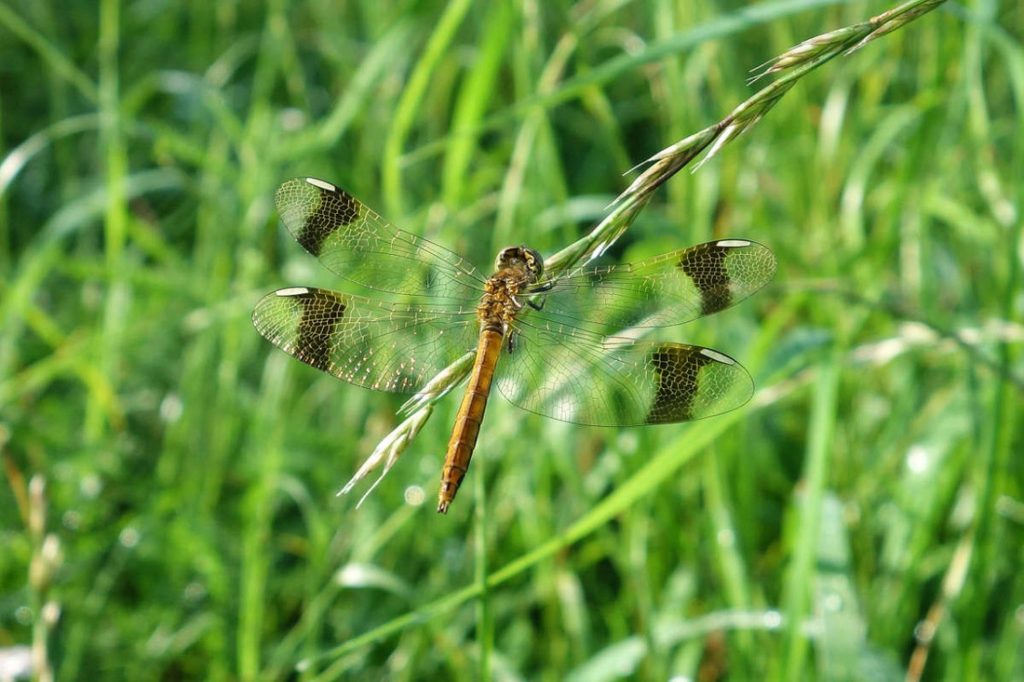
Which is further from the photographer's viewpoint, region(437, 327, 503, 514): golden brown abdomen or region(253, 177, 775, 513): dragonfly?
region(253, 177, 775, 513): dragonfly

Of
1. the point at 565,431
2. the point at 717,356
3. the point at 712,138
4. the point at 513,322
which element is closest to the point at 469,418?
the point at 513,322

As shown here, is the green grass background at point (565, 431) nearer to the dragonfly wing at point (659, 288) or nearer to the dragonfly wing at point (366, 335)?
the dragonfly wing at point (659, 288)

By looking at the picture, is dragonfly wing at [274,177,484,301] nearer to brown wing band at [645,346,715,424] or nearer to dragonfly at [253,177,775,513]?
dragonfly at [253,177,775,513]

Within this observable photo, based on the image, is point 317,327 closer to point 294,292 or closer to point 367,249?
point 294,292

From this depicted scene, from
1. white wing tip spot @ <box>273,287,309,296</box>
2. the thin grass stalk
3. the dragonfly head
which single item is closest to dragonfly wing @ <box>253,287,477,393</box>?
white wing tip spot @ <box>273,287,309,296</box>

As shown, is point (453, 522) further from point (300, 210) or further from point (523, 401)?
point (300, 210)

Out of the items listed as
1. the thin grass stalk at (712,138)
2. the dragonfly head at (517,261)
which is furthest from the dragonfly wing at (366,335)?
the thin grass stalk at (712,138)
